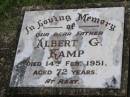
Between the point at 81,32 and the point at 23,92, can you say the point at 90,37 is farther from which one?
the point at 23,92

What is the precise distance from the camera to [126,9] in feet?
12.4

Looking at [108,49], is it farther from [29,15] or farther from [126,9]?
[29,15]

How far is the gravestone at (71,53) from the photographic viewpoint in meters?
3.32

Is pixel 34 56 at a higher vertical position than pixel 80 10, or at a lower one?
lower

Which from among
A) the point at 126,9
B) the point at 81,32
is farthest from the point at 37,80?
the point at 126,9

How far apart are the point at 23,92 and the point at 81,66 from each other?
0.54 metres

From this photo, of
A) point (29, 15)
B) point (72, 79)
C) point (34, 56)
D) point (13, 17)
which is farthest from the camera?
point (13, 17)

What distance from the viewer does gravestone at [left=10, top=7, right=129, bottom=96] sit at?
332 centimetres

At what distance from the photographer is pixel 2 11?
4430 millimetres

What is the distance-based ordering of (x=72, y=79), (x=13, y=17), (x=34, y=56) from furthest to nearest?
(x=13, y=17)
(x=34, y=56)
(x=72, y=79)

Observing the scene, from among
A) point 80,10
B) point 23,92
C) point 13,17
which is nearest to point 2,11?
point 13,17

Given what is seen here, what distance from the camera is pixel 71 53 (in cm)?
352

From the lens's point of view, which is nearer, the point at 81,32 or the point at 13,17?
the point at 81,32

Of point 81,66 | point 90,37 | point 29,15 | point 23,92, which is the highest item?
point 29,15
